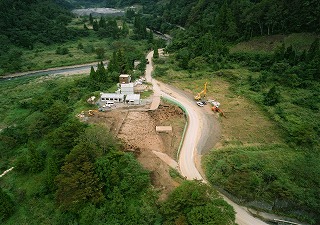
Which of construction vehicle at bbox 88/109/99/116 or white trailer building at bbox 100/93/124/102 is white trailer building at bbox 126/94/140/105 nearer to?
white trailer building at bbox 100/93/124/102

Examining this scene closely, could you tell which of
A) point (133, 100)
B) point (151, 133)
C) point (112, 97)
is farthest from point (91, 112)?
point (151, 133)

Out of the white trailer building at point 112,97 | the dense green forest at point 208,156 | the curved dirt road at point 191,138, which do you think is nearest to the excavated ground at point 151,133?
the curved dirt road at point 191,138

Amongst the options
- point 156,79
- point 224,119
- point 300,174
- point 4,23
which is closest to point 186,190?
point 300,174

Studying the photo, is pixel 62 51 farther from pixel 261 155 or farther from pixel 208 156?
pixel 261 155

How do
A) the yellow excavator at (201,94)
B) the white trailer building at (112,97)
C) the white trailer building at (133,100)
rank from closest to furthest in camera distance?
the white trailer building at (133,100), the white trailer building at (112,97), the yellow excavator at (201,94)

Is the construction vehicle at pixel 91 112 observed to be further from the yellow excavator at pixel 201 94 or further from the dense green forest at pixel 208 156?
the yellow excavator at pixel 201 94

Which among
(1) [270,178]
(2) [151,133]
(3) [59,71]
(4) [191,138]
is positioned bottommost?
(1) [270,178]
